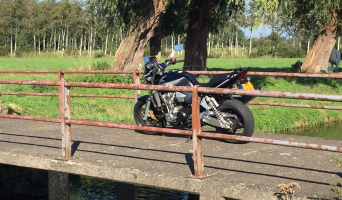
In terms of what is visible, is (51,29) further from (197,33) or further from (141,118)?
(141,118)

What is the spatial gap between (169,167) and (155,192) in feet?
12.8

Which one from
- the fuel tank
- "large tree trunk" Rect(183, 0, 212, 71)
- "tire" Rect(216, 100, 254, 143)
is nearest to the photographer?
"tire" Rect(216, 100, 254, 143)

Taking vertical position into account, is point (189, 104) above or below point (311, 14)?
below

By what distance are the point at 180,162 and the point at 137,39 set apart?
1806 cm

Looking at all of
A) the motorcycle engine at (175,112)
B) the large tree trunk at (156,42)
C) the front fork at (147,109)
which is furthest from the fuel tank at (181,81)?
the large tree trunk at (156,42)

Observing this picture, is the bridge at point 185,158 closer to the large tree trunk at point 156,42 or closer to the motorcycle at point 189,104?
the motorcycle at point 189,104

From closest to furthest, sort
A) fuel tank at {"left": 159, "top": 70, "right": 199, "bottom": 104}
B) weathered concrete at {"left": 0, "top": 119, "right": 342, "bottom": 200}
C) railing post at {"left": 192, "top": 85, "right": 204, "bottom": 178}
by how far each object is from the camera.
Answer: weathered concrete at {"left": 0, "top": 119, "right": 342, "bottom": 200} < railing post at {"left": 192, "top": 85, "right": 204, "bottom": 178} < fuel tank at {"left": 159, "top": 70, "right": 199, "bottom": 104}

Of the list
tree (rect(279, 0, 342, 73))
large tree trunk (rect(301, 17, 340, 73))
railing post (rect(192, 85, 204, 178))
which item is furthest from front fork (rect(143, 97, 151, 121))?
large tree trunk (rect(301, 17, 340, 73))

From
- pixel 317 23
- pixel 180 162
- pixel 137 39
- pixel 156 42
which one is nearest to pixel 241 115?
pixel 180 162

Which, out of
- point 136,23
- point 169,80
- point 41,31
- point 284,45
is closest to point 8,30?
point 41,31

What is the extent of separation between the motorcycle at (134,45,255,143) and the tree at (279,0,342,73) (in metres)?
18.1

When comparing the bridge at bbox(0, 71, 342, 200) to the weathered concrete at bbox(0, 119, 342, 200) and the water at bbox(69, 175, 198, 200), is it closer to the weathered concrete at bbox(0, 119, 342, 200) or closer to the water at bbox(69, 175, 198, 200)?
the weathered concrete at bbox(0, 119, 342, 200)

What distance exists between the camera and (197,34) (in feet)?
80.6

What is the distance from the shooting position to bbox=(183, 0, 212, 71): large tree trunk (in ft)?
80.5
